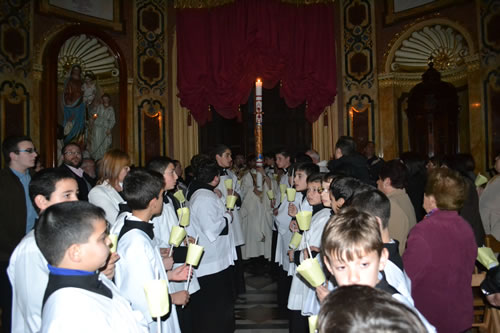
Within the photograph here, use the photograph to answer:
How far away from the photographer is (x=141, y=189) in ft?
8.34

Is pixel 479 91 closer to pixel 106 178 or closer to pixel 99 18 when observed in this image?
pixel 106 178

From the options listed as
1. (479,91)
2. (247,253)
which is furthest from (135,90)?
(479,91)

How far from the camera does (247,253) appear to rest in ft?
24.5

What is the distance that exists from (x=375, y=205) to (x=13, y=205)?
302 cm

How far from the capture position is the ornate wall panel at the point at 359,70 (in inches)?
343

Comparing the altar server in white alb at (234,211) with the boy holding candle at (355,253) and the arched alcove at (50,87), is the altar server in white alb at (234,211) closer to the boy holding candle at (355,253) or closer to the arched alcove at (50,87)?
the arched alcove at (50,87)

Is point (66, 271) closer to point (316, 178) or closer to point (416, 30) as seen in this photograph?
point (316, 178)

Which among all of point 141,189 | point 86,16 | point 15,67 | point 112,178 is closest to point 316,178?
point 141,189

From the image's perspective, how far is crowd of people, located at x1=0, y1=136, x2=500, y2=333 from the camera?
161 centimetres

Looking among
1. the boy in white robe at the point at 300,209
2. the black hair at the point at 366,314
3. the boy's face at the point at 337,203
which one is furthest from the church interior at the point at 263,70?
the black hair at the point at 366,314

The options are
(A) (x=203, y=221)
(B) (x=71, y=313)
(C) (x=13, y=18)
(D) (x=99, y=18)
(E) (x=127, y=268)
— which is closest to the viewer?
(B) (x=71, y=313)

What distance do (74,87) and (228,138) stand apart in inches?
133

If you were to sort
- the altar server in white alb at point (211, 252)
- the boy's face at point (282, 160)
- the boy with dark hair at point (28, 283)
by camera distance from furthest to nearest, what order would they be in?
the boy's face at point (282, 160)
the altar server in white alb at point (211, 252)
the boy with dark hair at point (28, 283)

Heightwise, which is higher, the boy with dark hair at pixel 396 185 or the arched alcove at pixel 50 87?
the arched alcove at pixel 50 87
